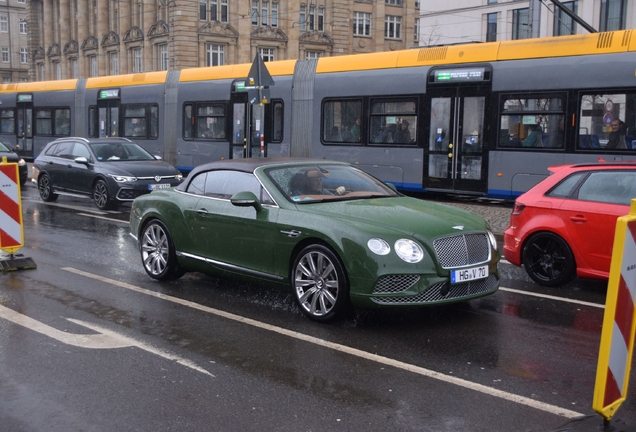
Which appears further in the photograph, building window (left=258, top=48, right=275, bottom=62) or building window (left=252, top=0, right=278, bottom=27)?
building window (left=258, top=48, right=275, bottom=62)

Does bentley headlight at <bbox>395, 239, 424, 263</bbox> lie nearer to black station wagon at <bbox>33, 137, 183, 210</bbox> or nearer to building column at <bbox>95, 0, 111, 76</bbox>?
black station wagon at <bbox>33, 137, 183, 210</bbox>

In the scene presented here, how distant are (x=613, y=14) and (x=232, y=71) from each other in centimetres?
3029

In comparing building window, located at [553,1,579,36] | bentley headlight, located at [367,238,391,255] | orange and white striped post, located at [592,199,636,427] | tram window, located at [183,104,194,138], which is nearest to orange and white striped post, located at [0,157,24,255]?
bentley headlight, located at [367,238,391,255]

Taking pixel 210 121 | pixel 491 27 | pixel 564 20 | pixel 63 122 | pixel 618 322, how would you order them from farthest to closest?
1. pixel 491 27
2. pixel 564 20
3. pixel 63 122
4. pixel 210 121
5. pixel 618 322

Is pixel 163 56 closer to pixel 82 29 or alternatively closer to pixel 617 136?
pixel 82 29

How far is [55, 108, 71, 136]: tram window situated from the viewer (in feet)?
94.5

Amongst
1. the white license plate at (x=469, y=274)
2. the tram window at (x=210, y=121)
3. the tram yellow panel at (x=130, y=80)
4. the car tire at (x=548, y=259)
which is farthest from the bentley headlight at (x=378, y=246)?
the tram yellow panel at (x=130, y=80)

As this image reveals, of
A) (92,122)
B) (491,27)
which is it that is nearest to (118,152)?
(92,122)

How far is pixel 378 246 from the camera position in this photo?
21.4ft

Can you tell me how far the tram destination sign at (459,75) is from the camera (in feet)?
52.4

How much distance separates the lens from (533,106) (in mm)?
15219

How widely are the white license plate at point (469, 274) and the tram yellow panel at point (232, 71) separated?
13868 mm

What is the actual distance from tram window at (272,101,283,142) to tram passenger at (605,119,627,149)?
902cm

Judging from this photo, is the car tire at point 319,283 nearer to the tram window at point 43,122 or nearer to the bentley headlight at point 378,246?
the bentley headlight at point 378,246
